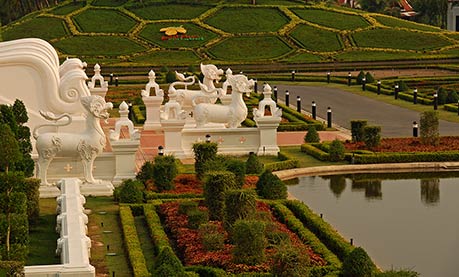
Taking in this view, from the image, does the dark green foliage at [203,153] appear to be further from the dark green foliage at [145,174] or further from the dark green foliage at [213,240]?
the dark green foliage at [213,240]

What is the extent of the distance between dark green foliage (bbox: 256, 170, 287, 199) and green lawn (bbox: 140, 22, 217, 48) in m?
50.0

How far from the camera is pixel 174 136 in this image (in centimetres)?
2845

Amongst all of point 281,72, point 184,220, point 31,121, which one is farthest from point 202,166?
point 281,72

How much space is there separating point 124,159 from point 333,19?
55.2 metres

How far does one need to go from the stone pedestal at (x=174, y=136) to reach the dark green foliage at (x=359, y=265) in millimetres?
12864

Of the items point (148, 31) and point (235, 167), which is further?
point (148, 31)

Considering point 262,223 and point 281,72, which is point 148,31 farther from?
point 262,223

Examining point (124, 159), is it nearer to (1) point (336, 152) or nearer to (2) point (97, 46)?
(1) point (336, 152)

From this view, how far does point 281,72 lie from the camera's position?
61375 mm

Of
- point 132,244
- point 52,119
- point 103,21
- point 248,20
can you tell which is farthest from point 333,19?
point 132,244

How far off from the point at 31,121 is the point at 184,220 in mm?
9505

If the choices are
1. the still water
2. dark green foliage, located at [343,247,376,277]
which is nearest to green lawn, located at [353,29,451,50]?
the still water

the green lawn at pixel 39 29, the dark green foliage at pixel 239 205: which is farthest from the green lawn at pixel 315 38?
the dark green foliage at pixel 239 205

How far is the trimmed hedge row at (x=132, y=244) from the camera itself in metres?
16.4
